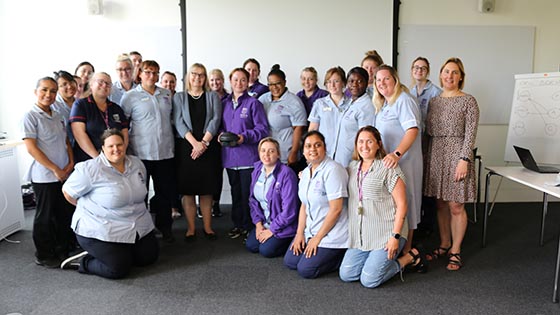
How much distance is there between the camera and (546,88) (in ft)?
13.0

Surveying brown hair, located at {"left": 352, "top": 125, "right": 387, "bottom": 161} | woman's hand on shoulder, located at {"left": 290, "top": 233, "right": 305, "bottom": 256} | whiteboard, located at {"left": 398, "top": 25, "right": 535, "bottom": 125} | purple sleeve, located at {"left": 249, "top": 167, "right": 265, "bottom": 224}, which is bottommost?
woman's hand on shoulder, located at {"left": 290, "top": 233, "right": 305, "bottom": 256}

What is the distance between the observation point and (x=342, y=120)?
3164 millimetres

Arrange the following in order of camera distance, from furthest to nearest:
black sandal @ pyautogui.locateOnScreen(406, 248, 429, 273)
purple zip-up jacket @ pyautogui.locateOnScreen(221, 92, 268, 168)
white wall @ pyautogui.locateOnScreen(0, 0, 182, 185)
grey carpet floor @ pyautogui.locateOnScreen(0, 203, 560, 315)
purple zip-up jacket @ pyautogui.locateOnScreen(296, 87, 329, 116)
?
white wall @ pyautogui.locateOnScreen(0, 0, 182, 185) < purple zip-up jacket @ pyautogui.locateOnScreen(296, 87, 329, 116) < purple zip-up jacket @ pyautogui.locateOnScreen(221, 92, 268, 168) < black sandal @ pyautogui.locateOnScreen(406, 248, 429, 273) < grey carpet floor @ pyautogui.locateOnScreen(0, 203, 560, 315)

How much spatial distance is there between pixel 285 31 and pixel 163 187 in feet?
7.81

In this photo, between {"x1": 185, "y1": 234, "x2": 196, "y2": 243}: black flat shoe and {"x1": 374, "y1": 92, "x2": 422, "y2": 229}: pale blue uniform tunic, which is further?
{"x1": 185, "y1": 234, "x2": 196, "y2": 243}: black flat shoe

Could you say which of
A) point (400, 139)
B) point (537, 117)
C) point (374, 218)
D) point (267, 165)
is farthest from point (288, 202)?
point (537, 117)

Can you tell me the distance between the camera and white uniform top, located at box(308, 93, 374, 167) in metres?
3.07

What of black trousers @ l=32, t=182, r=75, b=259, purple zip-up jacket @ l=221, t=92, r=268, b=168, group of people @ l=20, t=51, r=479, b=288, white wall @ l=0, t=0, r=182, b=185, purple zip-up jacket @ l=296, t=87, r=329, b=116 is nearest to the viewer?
group of people @ l=20, t=51, r=479, b=288

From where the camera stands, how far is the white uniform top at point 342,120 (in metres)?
3.07

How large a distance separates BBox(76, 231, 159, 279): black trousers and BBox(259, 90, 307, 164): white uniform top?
139 cm

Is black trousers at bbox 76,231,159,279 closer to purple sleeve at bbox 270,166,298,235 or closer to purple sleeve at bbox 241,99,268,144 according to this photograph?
purple sleeve at bbox 270,166,298,235

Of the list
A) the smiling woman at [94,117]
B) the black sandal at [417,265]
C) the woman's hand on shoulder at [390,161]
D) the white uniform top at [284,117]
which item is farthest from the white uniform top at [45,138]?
the black sandal at [417,265]

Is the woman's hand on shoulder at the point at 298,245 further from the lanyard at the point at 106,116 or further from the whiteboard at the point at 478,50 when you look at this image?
the whiteboard at the point at 478,50

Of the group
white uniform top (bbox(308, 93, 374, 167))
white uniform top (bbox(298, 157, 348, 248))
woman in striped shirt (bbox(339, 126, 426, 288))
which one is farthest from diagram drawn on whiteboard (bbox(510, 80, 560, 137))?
white uniform top (bbox(298, 157, 348, 248))
